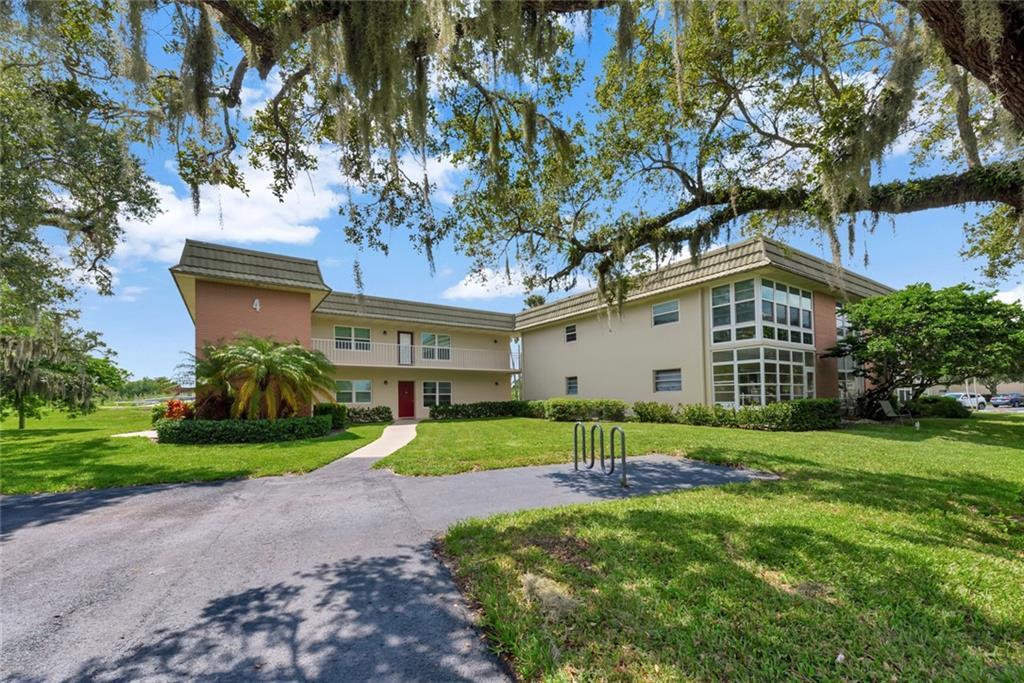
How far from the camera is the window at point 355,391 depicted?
2041cm

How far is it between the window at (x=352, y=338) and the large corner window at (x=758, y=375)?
15466 millimetres

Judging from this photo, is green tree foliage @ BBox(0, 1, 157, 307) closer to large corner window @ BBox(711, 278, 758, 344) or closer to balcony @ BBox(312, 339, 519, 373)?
balcony @ BBox(312, 339, 519, 373)

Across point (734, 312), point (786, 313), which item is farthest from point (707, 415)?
point (786, 313)

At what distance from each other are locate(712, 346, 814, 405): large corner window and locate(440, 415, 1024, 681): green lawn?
8.57m

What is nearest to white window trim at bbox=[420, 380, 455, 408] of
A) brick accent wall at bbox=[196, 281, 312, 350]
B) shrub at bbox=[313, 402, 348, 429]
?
shrub at bbox=[313, 402, 348, 429]

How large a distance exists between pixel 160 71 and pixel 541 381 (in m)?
20.6

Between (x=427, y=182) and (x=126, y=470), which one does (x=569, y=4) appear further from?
(x=126, y=470)

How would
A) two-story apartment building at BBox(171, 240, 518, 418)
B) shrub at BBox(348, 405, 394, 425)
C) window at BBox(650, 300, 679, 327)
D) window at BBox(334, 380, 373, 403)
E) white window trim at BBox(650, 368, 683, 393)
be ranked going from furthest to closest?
1. window at BBox(334, 380, 373, 403)
2. shrub at BBox(348, 405, 394, 425)
3. window at BBox(650, 300, 679, 327)
4. white window trim at BBox(650, 368, 683, 393)
5. two-story apartment building at BBox(171, 240, 518, 418)

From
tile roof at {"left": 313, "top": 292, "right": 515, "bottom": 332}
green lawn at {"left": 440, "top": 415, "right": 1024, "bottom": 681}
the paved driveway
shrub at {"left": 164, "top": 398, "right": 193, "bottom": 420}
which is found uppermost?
tile roof at {"left": 313, "top": 292, "right": 515, "bottom": 332}

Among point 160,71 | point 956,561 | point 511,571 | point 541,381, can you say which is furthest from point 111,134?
point 541,381

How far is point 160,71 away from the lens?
529cm

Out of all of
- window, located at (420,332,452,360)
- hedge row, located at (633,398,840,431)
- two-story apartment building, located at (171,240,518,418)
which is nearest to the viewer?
hedge row, located at (633,398,840,431)

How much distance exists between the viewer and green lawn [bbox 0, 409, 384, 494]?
23.5 feet

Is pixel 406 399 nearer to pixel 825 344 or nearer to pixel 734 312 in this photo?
pixel 734 312
